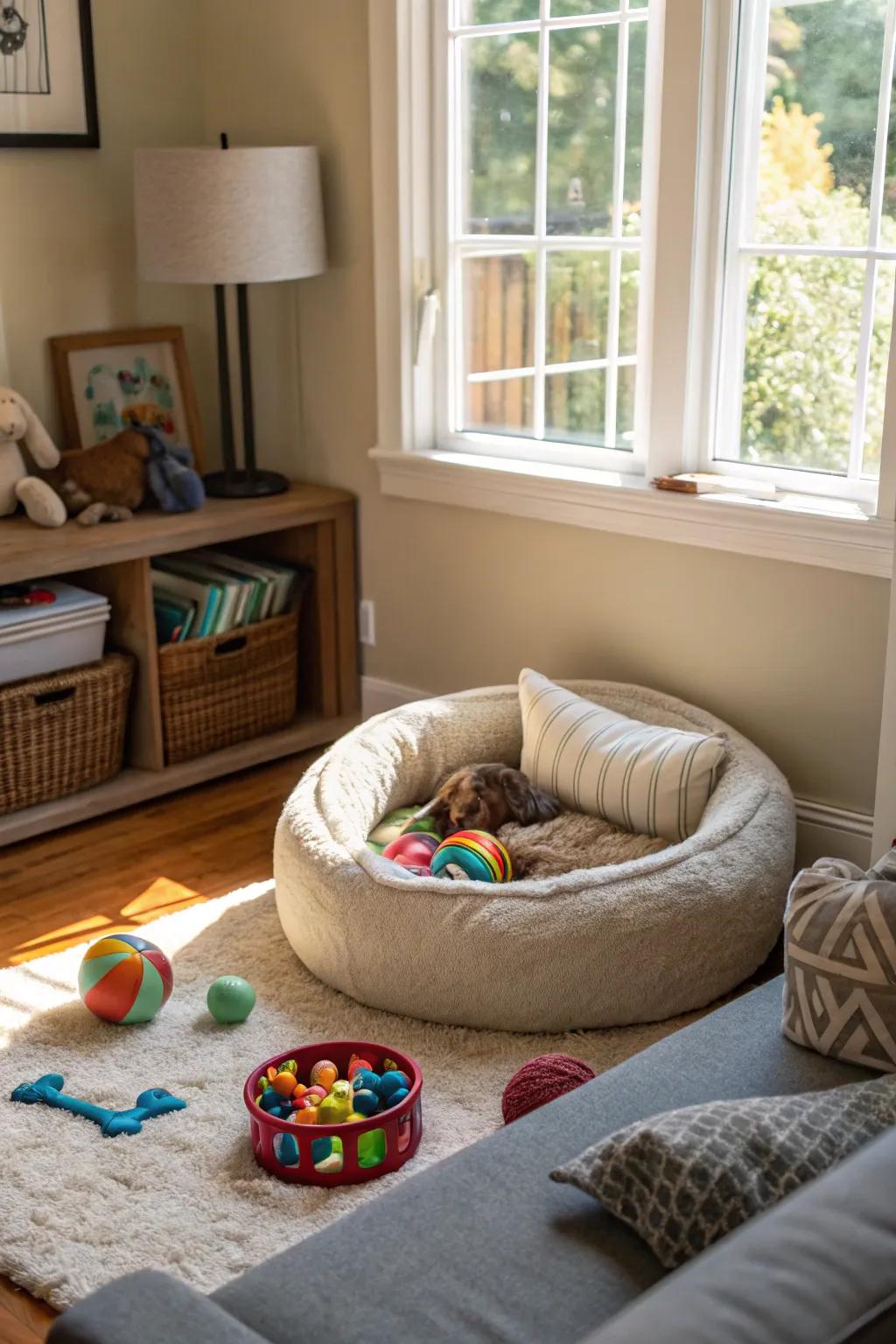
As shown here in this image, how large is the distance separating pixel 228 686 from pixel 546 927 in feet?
4.80

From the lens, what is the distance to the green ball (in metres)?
2.42

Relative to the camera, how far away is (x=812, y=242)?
9.14 ft

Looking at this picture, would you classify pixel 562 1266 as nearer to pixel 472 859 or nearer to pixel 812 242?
pixel 472 859

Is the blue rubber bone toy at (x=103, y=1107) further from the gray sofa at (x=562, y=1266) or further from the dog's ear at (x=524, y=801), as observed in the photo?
the dog's ear at (x=524, y=801)

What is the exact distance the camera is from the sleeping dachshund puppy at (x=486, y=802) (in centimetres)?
286

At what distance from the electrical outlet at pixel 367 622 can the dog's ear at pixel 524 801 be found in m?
0.95

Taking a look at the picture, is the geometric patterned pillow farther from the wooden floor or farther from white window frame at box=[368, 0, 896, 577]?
the wooden floor

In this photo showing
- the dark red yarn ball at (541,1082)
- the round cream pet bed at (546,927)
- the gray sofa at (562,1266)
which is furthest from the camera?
the round cream pet bed at (546,927)

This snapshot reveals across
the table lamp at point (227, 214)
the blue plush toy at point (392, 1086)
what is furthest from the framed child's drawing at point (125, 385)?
the blue plush toy at point (392, 1086)

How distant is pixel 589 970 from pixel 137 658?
1.51 metres

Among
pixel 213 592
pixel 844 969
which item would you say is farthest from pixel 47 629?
pixel 844 969

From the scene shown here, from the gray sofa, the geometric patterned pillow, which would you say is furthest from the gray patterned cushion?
the geometric patterned pillow

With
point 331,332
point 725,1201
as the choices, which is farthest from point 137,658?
point 725,1201

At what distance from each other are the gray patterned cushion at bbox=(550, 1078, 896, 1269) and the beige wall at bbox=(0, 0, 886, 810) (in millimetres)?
1538
